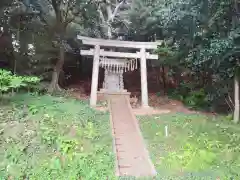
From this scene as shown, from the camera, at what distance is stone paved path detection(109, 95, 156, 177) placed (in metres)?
7.00

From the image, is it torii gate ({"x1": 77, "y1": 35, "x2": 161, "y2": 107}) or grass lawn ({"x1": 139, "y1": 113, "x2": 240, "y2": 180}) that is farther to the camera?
torii gate ({"x1": 77, "y1": 35, "x2": 161, "y2": 107})

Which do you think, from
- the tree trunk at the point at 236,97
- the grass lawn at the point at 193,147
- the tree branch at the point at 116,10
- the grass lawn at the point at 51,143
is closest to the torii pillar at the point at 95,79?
the grass lawn at the point at 51,143

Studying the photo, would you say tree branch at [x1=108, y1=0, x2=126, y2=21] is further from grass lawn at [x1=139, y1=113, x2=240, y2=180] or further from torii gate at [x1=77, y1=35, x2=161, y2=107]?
grass lawn at [x1=139, y1=113, x2=240, y2=180]

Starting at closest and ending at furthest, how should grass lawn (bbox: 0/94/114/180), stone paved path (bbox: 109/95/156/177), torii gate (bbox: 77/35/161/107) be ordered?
grass lawn (bbox: 0/94/114/180)
stone paved path (bbox: 109/95/156/177)
torii gate (bbox: 77/35/161/107)

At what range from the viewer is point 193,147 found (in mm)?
8148

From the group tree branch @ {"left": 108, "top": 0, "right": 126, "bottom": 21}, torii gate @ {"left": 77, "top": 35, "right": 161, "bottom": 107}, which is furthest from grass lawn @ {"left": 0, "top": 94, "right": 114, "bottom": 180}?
tree branch @ {"left": 108, "top": 0, "right": 126, "bottom": 21}

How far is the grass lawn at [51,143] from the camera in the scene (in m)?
6.77

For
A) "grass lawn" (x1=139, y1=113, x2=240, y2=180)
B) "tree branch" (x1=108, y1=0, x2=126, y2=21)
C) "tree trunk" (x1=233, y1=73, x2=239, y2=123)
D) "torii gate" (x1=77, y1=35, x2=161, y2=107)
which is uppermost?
"tree branch" (x1=108, y1=0, x2=126, y2=21)

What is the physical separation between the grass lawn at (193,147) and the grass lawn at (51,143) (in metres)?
1.32

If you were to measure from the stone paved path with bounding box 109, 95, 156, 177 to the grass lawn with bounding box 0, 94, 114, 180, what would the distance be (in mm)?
254

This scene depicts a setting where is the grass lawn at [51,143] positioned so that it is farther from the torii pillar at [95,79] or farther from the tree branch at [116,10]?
the tree branch at [116,10]

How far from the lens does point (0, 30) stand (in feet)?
47.3

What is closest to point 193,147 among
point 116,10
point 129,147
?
point 129,147

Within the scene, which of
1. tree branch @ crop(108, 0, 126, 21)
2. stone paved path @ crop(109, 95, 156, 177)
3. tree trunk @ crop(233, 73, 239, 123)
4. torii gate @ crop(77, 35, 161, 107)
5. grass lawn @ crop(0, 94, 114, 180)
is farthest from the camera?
tree branch @ crop(108, 0, 126, 21)
